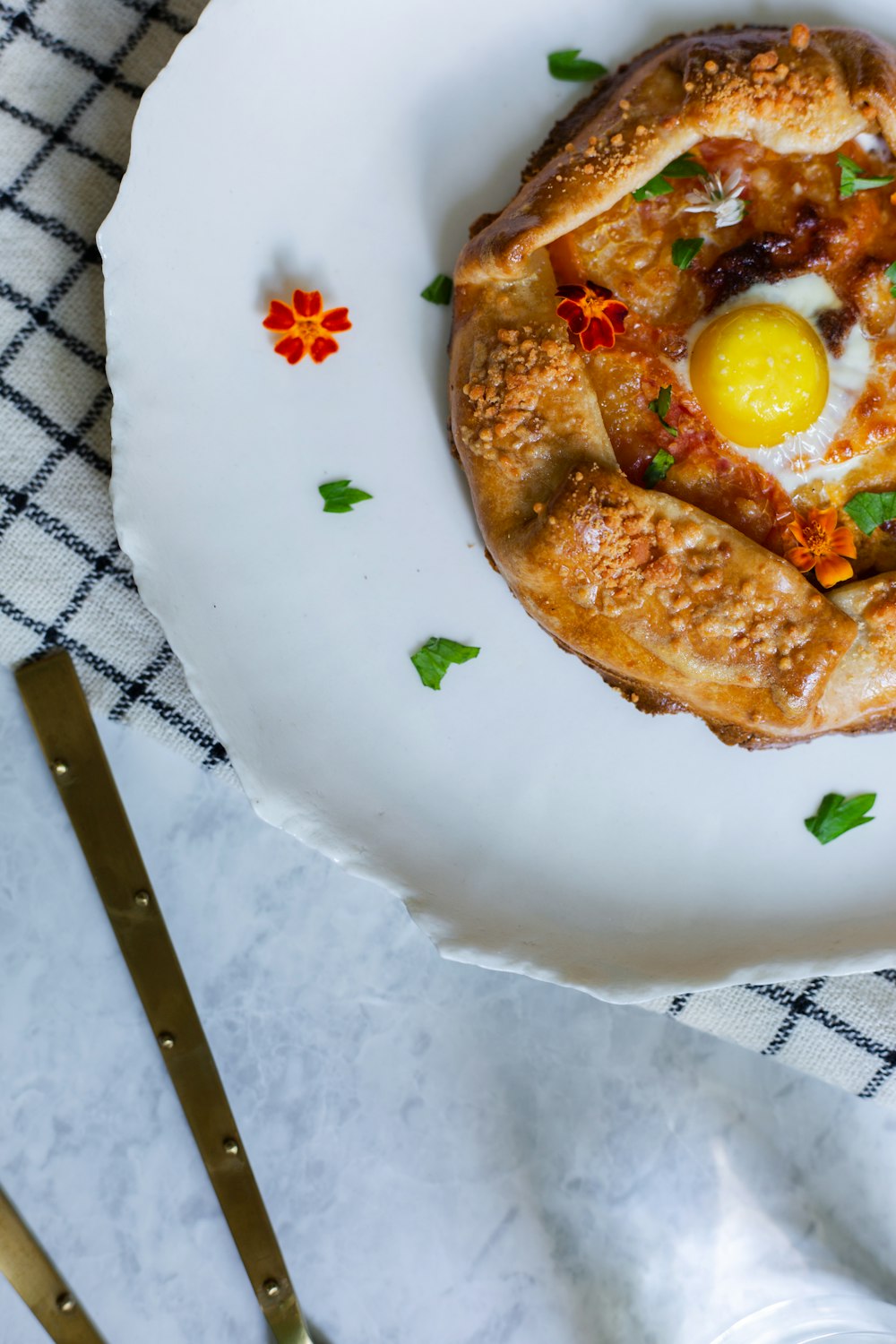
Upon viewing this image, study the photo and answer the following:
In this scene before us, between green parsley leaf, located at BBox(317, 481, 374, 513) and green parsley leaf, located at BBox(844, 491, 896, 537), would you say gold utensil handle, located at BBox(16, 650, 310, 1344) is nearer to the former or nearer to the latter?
green parsley leaf, located at BBox(317, 481, 374, 513)

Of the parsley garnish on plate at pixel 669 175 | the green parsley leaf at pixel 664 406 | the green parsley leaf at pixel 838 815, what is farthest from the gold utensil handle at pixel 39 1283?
the parsley garnish on plate at pixel 669 175

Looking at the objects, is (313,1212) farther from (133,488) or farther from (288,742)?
(133,488)

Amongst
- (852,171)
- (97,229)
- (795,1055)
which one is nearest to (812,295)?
(852,171)

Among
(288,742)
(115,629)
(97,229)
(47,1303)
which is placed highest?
(97,229)

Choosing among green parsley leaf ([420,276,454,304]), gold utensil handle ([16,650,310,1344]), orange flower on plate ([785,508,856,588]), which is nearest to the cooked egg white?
orange flower on plate ([785,508,856,588])

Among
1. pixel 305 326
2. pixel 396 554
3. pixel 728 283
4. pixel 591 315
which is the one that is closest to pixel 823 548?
pixel 728 283

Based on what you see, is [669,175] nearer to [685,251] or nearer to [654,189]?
[654,189]
